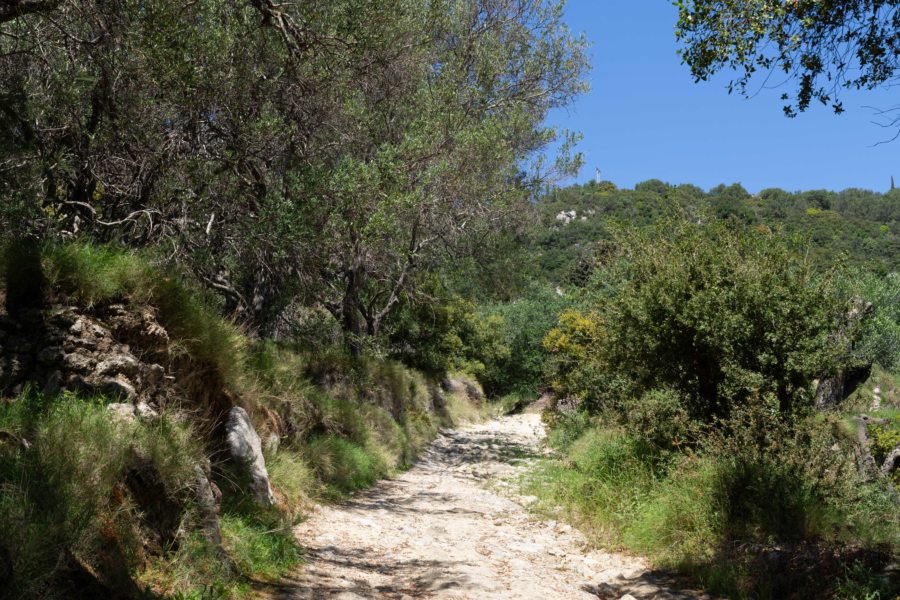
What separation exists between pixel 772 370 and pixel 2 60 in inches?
459

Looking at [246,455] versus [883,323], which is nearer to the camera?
[246,455]

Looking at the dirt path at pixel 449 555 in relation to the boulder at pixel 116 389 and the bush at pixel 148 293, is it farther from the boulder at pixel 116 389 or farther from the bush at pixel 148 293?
the bush at pixel 148 293

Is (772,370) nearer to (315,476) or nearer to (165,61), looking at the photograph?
(315,476)

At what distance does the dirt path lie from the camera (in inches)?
232

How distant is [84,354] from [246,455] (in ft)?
6.27

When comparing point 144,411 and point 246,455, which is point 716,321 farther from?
point 144,411

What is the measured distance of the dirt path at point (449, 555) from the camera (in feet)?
19.4

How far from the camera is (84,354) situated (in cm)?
543

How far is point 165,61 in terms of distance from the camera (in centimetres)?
816

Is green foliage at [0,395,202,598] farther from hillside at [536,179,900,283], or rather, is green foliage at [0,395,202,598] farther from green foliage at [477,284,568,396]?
hillside at [536,179,900,283]

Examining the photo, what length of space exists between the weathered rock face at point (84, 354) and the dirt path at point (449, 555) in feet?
7.17

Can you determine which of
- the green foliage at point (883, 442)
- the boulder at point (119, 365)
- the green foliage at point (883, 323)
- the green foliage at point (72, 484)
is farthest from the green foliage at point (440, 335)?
the green foliage at point (72, 484)

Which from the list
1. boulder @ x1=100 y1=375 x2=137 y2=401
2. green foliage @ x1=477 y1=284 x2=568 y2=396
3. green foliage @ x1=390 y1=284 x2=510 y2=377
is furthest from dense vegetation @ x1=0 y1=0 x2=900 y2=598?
green foliage @ x1=477 y1=284 x2=568 y2=396

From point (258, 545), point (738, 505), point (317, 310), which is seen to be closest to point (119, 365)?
point (258, 545)
